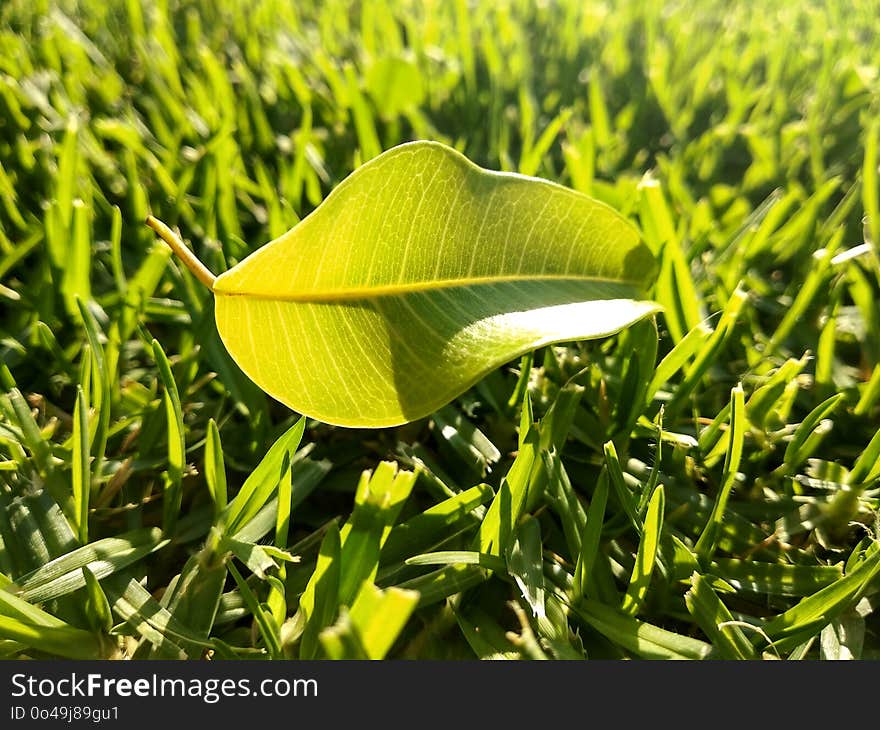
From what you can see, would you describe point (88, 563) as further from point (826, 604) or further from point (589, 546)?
point (826, 604)

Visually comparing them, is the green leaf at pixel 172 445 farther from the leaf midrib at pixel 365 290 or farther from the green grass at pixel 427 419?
the leaf midrib at pixel 365 290

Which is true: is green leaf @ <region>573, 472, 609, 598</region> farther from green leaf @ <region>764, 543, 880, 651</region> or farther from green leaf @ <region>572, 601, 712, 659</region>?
green leaf @ <region>764, 543, 880, 651</region>

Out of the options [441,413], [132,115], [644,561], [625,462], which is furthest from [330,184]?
[644,561]

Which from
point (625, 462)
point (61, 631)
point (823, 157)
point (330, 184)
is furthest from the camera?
point (823, 157)

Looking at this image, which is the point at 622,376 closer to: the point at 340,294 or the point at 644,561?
the point at 644,561

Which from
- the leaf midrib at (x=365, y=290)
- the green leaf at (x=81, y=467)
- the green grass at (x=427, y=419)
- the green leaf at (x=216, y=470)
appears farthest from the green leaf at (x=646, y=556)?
the green leaf at (x=81, y=467)

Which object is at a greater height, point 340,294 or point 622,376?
point 340,294

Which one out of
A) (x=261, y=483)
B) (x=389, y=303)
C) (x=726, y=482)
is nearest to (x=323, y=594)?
(x=261, y=483)
